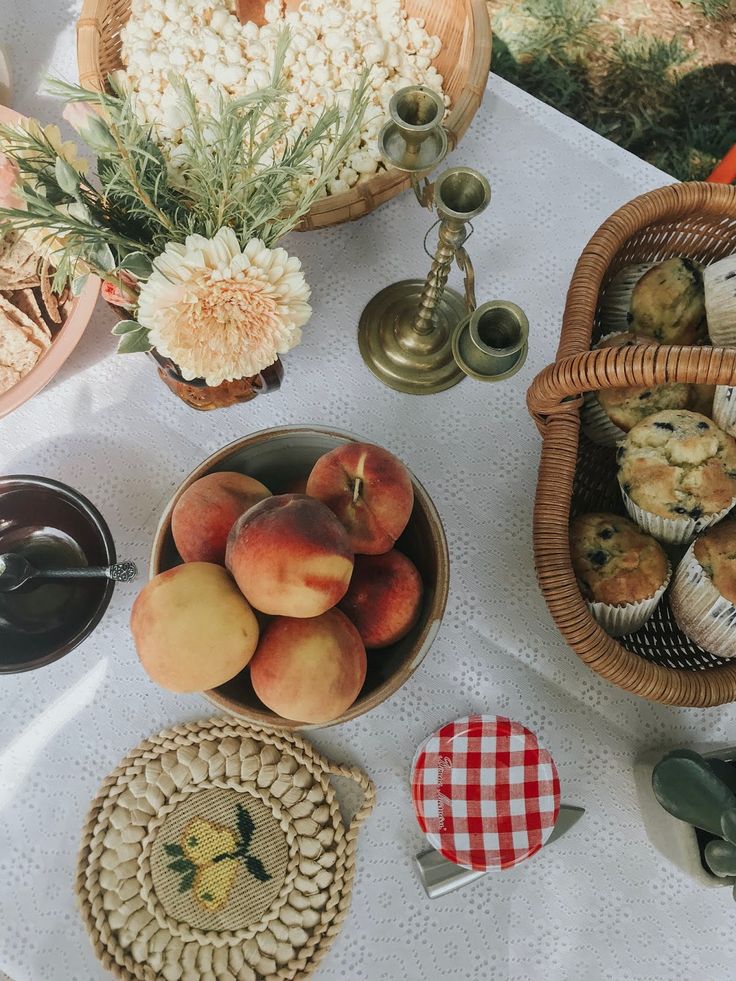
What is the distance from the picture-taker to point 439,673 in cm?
67

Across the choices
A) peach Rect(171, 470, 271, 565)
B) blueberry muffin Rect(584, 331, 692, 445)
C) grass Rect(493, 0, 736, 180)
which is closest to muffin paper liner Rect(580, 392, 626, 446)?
blueberry muffin Rect(584, 331, 692, 445)

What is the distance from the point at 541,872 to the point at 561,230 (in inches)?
24.9

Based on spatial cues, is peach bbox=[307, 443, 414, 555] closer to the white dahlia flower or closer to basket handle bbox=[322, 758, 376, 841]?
the white dahlia flower

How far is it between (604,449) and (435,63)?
43 cm

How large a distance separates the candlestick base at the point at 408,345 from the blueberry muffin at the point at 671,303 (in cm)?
16

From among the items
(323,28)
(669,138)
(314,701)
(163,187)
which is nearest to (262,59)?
(323,28)

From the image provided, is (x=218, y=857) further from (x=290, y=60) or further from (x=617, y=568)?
(x=290, y=60)

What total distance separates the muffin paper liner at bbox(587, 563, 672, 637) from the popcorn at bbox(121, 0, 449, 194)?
457 mm

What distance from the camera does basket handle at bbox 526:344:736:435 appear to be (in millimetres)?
473

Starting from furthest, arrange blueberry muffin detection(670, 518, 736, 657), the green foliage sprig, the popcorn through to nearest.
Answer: the popcorn, blueberry muffin detection(670, 518, 736, 657), the green foliage sprig

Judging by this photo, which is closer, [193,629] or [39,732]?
[193,629]

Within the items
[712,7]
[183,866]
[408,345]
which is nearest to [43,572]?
[183,866]

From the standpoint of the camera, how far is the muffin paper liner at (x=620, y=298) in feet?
2.21

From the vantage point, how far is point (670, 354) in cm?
48
